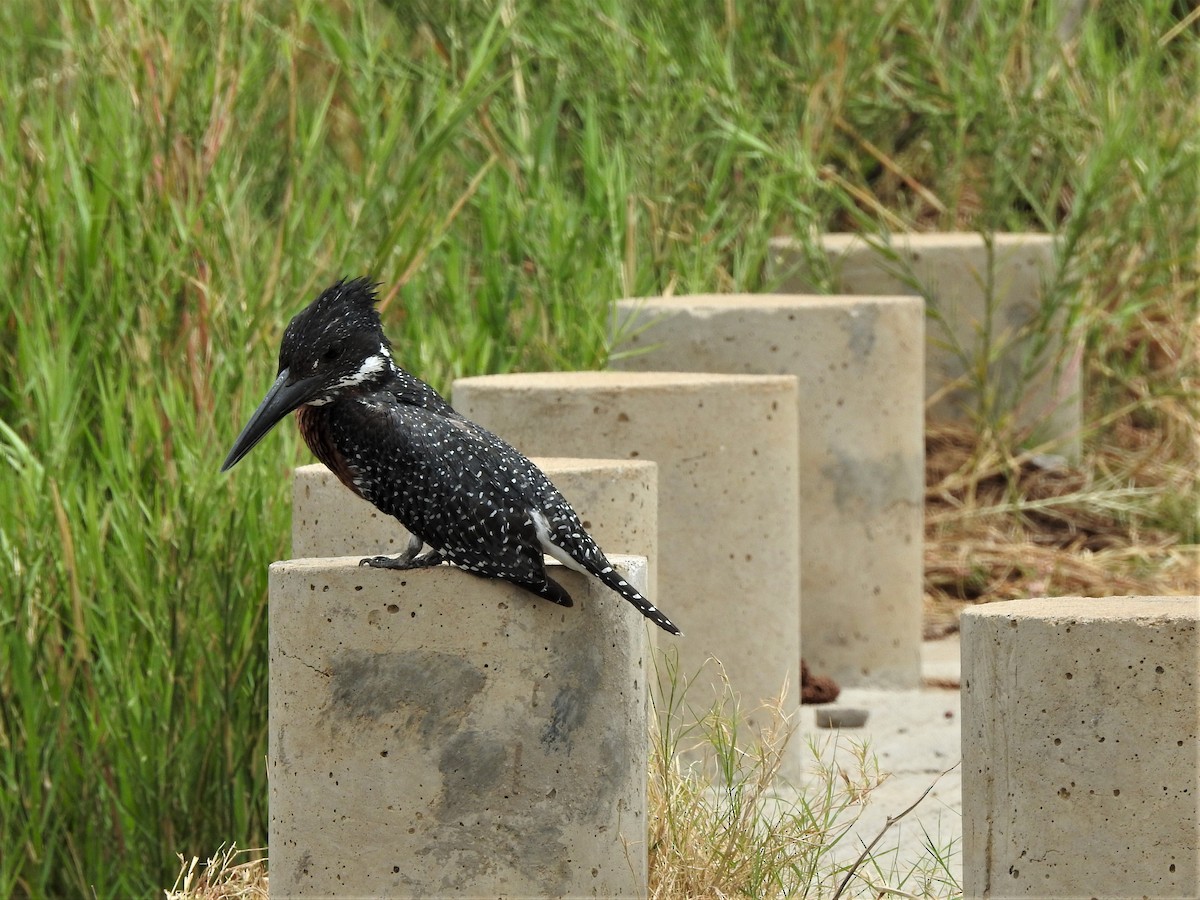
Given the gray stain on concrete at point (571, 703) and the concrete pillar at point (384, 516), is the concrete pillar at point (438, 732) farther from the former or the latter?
the concrete pillar at point (384, 516)

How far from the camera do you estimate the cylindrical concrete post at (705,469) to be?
5.09m

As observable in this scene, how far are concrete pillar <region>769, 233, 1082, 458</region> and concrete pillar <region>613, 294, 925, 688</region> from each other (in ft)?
4.52

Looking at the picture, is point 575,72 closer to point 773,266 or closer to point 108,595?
point 773,266

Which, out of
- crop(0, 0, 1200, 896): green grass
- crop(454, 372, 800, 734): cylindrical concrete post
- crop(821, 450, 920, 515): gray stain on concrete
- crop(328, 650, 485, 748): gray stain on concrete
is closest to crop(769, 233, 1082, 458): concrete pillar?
crop(0, 0, 1200, 896): green grass

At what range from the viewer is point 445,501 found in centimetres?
357

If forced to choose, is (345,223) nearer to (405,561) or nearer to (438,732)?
(405,561)

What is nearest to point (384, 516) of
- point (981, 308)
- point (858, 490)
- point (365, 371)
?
point (365, 371)

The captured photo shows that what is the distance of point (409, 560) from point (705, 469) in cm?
180

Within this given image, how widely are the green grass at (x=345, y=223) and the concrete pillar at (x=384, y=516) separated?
0.45 metres

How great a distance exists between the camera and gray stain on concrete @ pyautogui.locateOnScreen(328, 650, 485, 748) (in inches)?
138

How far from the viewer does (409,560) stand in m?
3.59

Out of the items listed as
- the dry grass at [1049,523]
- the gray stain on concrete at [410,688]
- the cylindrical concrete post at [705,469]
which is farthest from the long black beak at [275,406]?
the dry grass at [1049,523]

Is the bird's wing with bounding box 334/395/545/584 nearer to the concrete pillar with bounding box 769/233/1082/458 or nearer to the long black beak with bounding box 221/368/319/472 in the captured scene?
the long black beak with bounding box 221/368/319/472

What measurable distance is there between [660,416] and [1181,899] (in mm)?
2242
